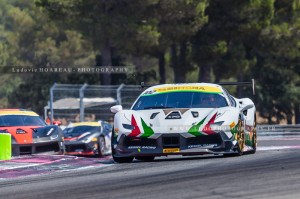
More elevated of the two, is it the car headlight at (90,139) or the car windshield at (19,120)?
the car windshield at (19,120)

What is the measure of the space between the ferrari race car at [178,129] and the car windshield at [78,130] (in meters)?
12.4

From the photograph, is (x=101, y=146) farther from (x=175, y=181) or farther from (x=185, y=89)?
(x=175, y=181)

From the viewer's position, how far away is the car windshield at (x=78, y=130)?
90.9ft

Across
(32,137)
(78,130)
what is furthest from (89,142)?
(32,137)

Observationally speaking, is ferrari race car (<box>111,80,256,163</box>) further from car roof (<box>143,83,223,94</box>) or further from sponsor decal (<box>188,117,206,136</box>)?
car roof (<box>143,83,223,94</box>)

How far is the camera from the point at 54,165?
15.3 meters

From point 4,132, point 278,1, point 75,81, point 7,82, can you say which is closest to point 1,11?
point 7,82

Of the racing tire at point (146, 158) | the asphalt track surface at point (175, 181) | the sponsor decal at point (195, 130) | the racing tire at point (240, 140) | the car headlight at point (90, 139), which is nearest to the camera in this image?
the asphalt track surface at point (175, 181)

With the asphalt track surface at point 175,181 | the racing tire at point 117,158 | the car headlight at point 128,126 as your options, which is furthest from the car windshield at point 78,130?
the asphalt track surface at point 175,181

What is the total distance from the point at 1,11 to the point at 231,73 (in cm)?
4323

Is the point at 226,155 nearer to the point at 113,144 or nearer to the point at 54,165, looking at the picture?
the point at 113,144

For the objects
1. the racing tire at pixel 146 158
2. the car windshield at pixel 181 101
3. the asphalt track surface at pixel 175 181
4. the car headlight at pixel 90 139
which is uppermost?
the car windshield at pixel 181 101

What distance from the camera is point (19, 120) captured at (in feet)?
68.6

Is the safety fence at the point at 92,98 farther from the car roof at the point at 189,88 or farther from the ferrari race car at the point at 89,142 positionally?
the car roof at the point at 189,88
